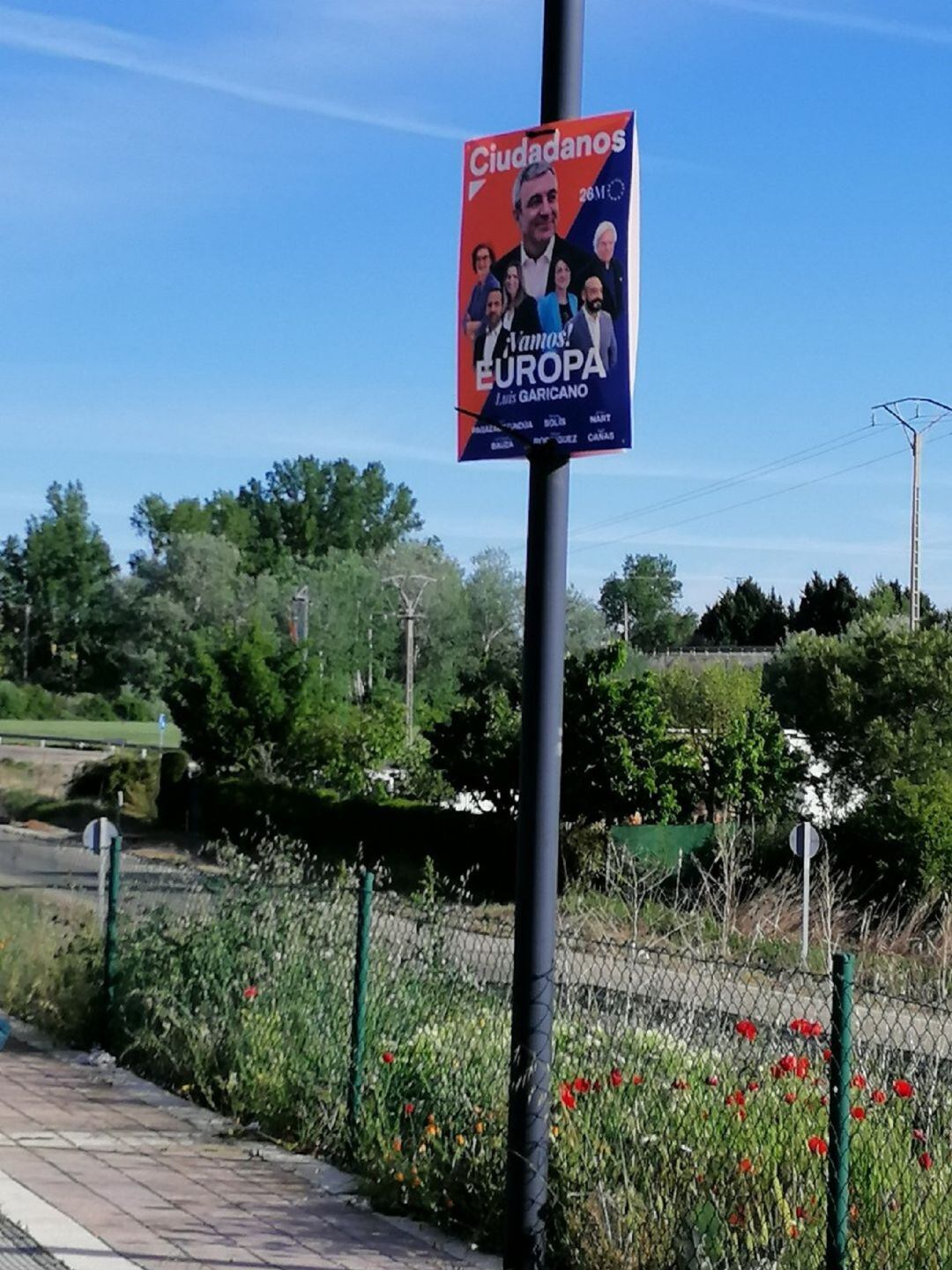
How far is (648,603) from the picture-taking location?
139125 mm

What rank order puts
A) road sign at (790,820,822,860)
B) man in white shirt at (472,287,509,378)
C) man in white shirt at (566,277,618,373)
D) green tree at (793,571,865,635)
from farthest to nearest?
green tree at (793,571,865,635) → road sign at (790,820,822,860) → man in white shirt at (472,287,509,378) → man in white shirt at (566,277,618,373)

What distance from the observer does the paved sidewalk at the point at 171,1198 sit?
5.98 metres

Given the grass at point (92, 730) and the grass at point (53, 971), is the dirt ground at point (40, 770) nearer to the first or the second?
the grass at point (92, 730)

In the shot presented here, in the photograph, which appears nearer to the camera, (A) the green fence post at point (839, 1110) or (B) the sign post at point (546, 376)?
(A) the green fence post at point (839, 1110)

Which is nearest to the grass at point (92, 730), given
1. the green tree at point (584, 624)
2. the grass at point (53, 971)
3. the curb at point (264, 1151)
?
the green tree at point (584, 624)

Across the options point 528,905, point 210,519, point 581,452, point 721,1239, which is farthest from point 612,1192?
point 210,519

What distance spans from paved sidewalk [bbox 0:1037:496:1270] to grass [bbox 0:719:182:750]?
61789mm

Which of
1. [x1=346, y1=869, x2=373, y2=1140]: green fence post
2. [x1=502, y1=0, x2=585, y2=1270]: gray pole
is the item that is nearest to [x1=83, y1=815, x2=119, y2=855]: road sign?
[x1=346, y1=869, x2=373, y2=1140]: green fence post

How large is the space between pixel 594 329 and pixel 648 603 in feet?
441

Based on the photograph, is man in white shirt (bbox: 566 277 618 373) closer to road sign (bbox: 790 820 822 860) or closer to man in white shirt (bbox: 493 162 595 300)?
man in white shirt (bbox: 493 162 595 300)

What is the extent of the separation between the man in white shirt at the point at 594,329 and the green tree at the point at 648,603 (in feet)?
422

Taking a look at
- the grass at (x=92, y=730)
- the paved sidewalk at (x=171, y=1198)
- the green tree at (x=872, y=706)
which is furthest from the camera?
the grass at (x=92, y=730)

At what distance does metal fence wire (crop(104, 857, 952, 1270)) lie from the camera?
5363mm

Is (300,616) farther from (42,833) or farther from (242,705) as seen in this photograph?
(42,833)
